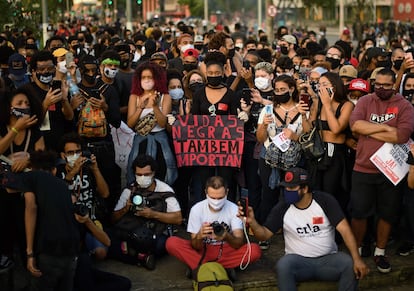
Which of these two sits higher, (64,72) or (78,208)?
(64,72)

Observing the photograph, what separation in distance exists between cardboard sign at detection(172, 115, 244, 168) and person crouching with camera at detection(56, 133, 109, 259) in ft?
3.73

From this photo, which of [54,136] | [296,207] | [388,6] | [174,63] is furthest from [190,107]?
[388,6]

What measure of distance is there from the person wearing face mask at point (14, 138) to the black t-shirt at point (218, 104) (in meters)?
2.00

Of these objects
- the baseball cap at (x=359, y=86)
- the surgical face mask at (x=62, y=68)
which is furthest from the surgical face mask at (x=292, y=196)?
the surgical face mask at (x=62, y=68)

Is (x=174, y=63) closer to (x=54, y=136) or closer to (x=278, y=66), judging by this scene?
(x=278, y=66)

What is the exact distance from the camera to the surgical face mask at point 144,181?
307 inches

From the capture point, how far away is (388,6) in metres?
82.1

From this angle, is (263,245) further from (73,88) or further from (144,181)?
(73,88)

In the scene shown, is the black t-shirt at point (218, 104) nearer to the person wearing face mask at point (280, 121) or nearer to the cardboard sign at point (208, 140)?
the cardboard sign at point (208, 140)

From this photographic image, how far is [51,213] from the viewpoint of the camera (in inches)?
243

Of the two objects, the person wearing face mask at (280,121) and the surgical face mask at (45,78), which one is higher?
the surgical face mask at (45,78)

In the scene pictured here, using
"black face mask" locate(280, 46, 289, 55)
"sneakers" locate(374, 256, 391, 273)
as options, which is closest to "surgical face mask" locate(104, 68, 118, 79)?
"sneakers" locate(374, 256, 391, 273)

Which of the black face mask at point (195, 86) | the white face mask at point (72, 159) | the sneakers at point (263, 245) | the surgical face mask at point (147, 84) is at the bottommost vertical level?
the sneakers at point (263, 245)

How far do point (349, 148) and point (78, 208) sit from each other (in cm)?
316
